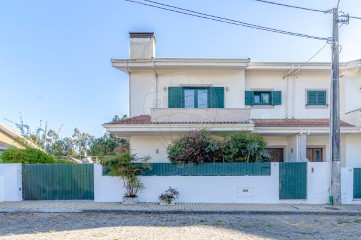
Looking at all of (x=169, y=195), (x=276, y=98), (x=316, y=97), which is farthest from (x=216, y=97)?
(x=169, y=195)

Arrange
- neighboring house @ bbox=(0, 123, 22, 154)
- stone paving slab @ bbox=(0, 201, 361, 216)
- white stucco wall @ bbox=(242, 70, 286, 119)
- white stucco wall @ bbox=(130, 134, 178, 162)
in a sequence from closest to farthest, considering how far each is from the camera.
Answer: stone paving slab @ bbox=(0, 201, 361, 216) < white stucco wall @ bbox=(130, 134, 178, 162) < white stucco wall @ bbox=(242, 70, 286, 119) < neighboring house @ bbox=(0, 123, 22, 154)

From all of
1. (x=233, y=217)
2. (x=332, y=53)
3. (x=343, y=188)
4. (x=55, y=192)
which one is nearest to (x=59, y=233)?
Result: (x=55, y=192)

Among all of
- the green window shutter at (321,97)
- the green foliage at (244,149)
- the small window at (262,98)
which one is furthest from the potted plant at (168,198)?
the green window shutter at (321,97)

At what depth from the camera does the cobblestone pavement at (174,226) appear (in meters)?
6.27

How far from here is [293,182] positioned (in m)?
9.97

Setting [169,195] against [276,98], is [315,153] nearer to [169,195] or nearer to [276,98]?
[276,98]

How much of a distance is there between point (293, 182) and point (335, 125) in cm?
282

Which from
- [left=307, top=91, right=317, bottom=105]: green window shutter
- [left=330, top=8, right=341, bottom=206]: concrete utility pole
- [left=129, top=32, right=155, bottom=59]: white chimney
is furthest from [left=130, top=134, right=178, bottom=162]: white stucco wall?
[left=307, top=91, right=317, bottom=105]: green window shutter

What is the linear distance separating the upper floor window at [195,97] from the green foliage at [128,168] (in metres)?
4.75

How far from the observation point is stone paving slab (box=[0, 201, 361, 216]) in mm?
8703

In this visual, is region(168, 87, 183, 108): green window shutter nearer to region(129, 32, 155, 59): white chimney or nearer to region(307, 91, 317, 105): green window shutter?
region(129, 32, 155, 59): white chimney

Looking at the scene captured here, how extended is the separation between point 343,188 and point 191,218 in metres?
6.64

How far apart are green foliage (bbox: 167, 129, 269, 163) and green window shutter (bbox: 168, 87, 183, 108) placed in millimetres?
3634

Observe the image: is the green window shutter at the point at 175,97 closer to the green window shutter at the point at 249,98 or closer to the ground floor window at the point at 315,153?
the green window shutter at the point at 249,98
